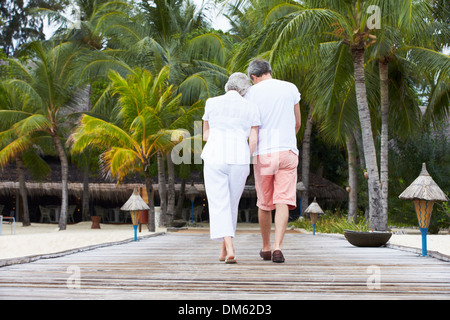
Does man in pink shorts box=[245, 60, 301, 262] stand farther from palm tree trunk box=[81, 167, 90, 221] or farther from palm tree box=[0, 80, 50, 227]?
palm tree trunk box=[81, 167, 90, 221]

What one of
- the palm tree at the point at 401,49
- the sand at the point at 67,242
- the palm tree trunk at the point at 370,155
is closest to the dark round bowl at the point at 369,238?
the sand at the point at 67,242

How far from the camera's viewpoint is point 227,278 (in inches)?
119

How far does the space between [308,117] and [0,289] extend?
15480 mm

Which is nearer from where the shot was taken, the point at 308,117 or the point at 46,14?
the point at 308,117

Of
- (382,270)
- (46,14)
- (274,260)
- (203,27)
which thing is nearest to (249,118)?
(274,260)

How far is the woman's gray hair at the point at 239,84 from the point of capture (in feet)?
12.6

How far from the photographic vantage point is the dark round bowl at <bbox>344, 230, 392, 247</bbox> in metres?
5.42

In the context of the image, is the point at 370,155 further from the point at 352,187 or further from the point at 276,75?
the point at 352,187

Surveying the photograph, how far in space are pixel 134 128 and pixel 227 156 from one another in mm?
9643

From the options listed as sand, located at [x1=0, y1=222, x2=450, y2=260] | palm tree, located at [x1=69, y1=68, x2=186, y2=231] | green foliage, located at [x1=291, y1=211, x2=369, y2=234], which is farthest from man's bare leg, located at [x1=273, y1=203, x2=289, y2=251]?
palm tree, located at [x1=69, y1=68, x2=186, y2=231]

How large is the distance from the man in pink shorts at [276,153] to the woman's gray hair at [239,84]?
0.23 feet

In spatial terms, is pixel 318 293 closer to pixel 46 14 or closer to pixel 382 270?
pixel 382 270
